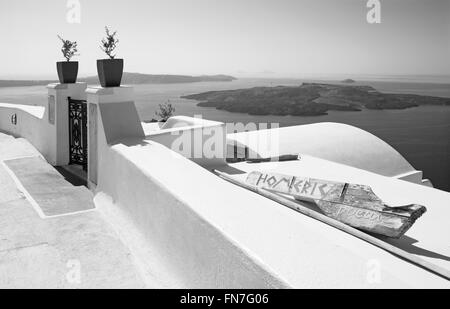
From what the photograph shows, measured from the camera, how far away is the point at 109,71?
6723 mm

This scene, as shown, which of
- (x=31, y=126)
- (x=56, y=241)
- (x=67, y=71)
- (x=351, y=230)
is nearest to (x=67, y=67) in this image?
(x=67, y=71)

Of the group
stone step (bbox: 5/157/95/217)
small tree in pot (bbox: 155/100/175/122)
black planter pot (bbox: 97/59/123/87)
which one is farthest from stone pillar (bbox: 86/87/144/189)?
small tree in pot (bbox: 155/100/175/122)

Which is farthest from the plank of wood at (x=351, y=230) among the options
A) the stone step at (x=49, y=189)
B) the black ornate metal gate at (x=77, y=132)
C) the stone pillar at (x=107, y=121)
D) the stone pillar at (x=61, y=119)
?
the stone pillar at (x=61, y=119)

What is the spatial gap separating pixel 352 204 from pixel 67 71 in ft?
23.3

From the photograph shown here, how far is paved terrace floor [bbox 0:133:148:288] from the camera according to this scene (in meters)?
4.01

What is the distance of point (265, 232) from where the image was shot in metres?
2.96

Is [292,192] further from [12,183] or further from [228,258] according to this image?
[12,183]

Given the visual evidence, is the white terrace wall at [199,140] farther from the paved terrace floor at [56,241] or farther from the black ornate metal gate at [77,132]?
the paved terrace floor at [56,241]

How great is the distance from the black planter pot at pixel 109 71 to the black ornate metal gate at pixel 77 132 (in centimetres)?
173

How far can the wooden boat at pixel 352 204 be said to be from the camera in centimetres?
433

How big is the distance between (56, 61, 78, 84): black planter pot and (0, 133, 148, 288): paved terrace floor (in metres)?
2.65

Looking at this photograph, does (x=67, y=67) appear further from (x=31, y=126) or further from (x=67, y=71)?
(x=31, y=126)

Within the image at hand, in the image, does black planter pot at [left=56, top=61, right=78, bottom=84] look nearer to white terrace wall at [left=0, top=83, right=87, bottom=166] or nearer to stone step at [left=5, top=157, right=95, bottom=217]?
white terrace wall at [left=0, top=83, right=87, bottom=166]
